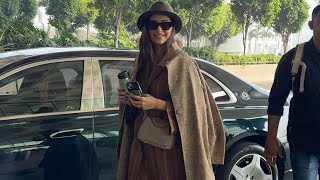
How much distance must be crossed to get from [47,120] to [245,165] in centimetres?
176

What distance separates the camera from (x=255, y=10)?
21953 millimetres

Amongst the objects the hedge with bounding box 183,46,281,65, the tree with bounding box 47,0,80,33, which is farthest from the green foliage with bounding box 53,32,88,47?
the tree with bounding box 47,0,80,33

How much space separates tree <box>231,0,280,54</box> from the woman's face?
788 inches

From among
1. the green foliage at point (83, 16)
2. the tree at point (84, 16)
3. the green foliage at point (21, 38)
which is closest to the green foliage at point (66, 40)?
the green foliage at point (21, 38)

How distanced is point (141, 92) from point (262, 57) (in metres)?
20.0

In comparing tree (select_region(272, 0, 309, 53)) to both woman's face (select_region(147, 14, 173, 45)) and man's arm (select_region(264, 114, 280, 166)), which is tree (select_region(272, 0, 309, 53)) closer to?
man's arm (select_region(264, 114, 280, 166))

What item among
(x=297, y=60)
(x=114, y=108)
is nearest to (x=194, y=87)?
(x=297, y=60)

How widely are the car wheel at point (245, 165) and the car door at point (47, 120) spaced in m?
1.19

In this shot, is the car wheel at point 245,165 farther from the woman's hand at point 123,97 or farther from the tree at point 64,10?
the tree at point 64,10

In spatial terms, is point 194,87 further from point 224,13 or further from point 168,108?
point 224,13

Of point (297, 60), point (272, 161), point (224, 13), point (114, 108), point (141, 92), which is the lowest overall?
point (272, 161)

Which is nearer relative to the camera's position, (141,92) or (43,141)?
(141,92)

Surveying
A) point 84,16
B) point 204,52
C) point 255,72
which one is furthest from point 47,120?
point 84,16

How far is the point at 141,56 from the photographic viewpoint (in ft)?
7.04
